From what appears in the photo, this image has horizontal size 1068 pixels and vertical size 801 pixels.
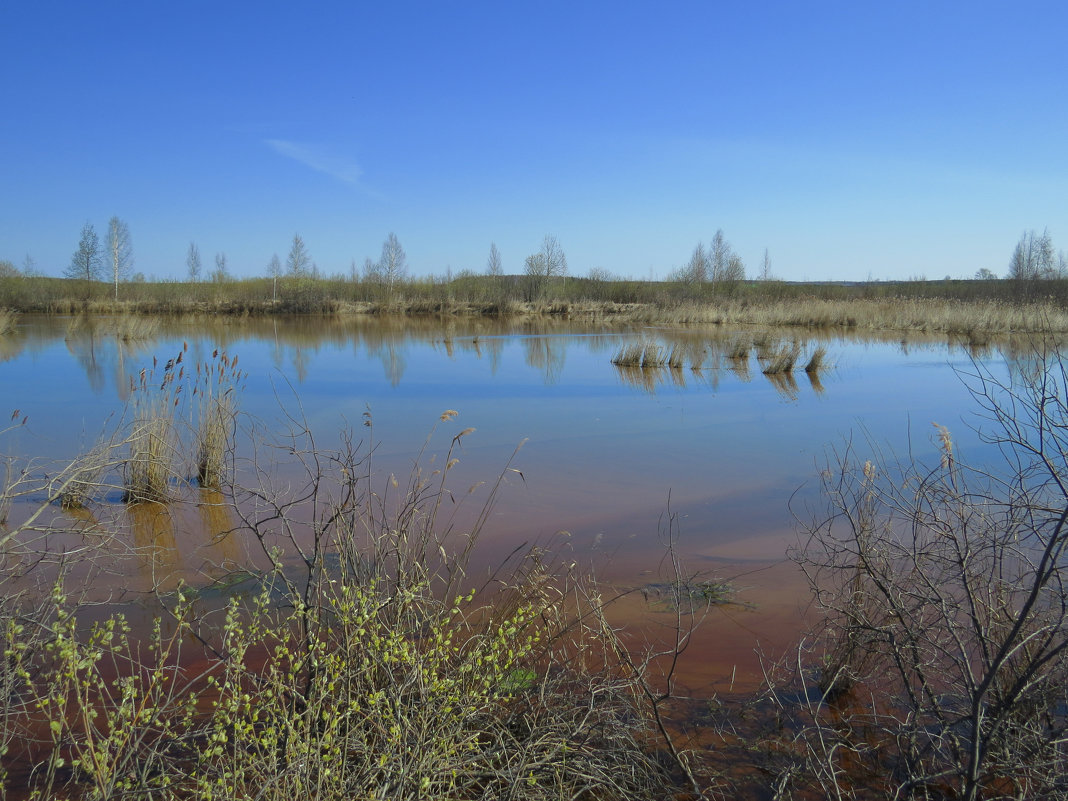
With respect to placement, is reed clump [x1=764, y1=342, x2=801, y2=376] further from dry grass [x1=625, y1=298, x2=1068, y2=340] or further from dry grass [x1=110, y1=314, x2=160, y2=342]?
dry grass [x1=110, y1=314, x2=160, y2=342]

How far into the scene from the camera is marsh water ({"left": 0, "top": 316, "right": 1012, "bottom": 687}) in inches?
192

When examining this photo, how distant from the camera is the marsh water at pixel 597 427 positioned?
16.0 feet

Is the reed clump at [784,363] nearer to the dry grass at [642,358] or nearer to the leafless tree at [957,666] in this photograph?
the dry grass at [642,358]

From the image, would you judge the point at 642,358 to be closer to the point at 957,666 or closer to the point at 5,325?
the point at 957,666

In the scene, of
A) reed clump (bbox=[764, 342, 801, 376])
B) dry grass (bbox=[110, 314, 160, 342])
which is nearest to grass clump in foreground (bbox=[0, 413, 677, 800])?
reed clump (bbox=[764, 342, 801, 376])

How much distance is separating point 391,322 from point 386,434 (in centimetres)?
2280

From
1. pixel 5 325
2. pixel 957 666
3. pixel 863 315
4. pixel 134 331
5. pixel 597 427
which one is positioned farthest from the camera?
pixel 863 315

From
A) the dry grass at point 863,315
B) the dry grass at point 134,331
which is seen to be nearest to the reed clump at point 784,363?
the dry grass at point 863,315

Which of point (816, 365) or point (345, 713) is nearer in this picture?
point (345, 713)

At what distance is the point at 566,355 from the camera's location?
18.7m

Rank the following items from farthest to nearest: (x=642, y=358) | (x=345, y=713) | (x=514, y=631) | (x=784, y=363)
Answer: (x=642, y=358), (x=784, y=363), (x=514, y=631), (x=345, y=713)

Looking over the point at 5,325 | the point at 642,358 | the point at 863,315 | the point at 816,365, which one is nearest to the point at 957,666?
the point at 816,365

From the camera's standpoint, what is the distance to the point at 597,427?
971 cm

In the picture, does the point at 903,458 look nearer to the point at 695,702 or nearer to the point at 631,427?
the point at 631,427
